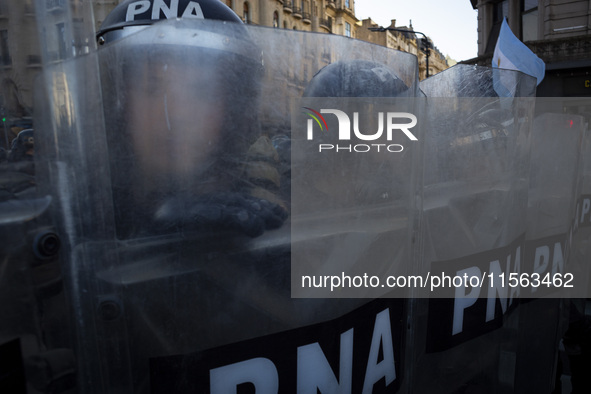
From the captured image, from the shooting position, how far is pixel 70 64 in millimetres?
763

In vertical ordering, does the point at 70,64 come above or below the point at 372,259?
above

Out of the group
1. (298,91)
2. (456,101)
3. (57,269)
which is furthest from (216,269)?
(456,101)

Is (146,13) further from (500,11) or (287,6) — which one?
(287,6)

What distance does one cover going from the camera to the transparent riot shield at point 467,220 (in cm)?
162

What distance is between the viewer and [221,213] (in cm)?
91

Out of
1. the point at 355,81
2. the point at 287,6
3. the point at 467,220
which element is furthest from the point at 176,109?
the point at 287,6

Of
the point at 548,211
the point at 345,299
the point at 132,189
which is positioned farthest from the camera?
the point at 548,211

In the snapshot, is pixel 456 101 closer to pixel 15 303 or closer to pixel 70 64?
pixel 70 64

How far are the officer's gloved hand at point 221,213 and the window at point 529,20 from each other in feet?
52.9

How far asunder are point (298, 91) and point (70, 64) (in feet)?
1.50

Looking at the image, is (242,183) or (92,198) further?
(242,183)

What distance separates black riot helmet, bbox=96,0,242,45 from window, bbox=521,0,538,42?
580 inches

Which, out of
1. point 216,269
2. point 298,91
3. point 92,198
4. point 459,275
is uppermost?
point 298,91

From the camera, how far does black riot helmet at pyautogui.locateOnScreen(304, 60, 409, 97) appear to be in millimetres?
1029
